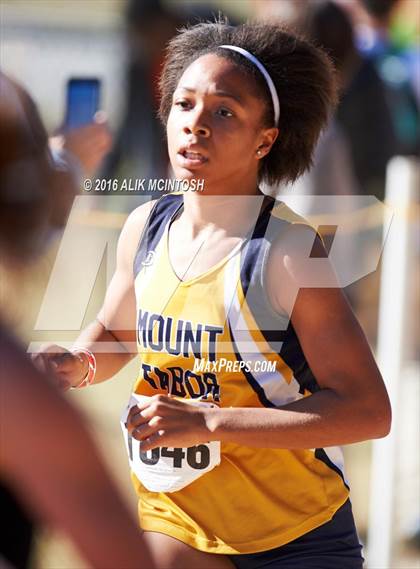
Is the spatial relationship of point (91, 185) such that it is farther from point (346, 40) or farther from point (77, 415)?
point (346, 40)

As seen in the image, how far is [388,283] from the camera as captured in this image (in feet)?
14.1

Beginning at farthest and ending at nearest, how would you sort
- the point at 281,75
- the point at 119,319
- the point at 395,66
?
the point at 395,66 < the point at 119,319 < the point at 281,75

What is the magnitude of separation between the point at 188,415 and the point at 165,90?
716 mm

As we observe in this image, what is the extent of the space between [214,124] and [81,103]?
40 centimetres

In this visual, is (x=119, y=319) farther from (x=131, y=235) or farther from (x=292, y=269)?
(x=292, y=269)

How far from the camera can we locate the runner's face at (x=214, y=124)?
7.47 feet

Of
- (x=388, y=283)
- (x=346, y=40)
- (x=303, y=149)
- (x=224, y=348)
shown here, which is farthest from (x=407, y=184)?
(x=224, y=348)

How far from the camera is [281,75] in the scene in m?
2.35

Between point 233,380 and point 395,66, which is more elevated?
point 233,380

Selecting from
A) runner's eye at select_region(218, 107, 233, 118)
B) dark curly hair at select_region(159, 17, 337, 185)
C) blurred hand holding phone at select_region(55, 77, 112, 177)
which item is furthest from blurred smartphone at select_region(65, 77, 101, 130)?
runner's eye at select_region(218, 107, 233, 118)

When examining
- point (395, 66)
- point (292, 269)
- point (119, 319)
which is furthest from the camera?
point (395, 66)

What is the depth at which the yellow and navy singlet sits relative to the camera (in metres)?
2.25

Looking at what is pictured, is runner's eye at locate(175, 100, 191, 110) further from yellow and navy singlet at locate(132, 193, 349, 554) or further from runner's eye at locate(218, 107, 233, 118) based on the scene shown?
yellow and navy singlet at locate(132, 193, 349, 554)

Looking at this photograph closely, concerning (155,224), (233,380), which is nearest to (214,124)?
(155,224)
